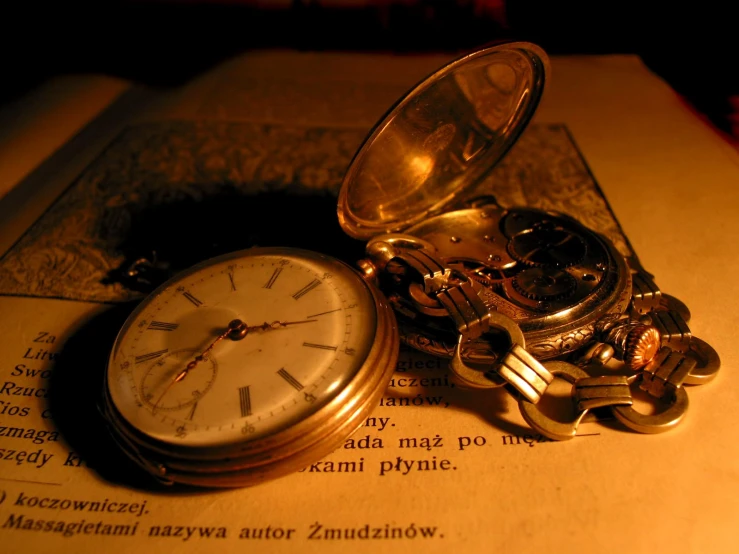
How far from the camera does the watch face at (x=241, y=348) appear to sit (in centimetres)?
106

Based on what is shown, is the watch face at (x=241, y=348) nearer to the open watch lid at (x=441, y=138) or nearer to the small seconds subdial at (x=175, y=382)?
the small seconds subdial at (x=175, y=382)

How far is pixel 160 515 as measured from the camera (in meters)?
1.10

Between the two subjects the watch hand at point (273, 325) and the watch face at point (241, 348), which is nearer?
the watch face at point (241, 348)

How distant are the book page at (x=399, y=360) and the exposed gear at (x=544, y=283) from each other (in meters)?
0.22

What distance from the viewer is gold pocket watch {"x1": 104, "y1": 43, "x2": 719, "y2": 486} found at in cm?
107

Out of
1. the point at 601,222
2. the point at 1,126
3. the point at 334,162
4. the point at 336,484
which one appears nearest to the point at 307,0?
the point at 334,162

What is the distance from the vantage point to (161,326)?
1227mm

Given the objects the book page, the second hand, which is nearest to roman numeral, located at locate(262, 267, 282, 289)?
the second hand

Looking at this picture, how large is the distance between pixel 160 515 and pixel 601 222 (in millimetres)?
1388

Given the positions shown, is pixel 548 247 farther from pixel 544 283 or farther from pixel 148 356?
pixel 148 356

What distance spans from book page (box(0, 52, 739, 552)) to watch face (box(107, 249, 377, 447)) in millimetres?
161

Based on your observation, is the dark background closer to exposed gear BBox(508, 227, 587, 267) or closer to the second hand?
exposed gear BBox(508, 227, 587, 267)

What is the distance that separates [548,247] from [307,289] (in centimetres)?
58

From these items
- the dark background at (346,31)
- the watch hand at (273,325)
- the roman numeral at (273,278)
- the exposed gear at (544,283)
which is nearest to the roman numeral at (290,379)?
the watch hand at (273,325)
